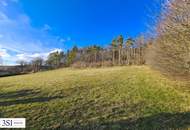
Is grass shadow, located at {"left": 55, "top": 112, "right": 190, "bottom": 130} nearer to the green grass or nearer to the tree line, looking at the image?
the green grass

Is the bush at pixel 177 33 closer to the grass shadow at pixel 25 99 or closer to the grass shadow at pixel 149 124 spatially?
the grass shadow at pixel 149 124

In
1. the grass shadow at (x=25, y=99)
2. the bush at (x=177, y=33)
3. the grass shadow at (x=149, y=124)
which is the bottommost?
the grass shadow at (x=149, y=124)

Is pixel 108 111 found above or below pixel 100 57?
below

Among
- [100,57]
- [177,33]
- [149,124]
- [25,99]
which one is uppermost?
[100,57]

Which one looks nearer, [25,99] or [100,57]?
[25,99]

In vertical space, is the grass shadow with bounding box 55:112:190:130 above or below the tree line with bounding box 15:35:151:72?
below

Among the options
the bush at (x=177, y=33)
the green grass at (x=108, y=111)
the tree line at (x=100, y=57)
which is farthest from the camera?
the tree line at (x=100, y=57)

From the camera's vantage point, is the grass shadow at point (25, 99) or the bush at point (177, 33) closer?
the bush at point (177, 33)

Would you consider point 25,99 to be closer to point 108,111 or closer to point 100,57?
point 108,111

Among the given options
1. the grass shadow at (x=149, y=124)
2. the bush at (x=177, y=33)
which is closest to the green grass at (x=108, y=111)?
the grass shadow at (x=149, y=124)

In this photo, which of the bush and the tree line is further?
the tree line

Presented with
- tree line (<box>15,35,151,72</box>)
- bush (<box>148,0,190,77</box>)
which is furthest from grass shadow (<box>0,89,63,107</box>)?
tree line (<box>15,35,151,72</box>)

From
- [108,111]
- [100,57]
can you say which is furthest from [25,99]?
[100,57]

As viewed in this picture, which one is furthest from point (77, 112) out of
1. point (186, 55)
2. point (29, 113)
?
point (186, 55)
